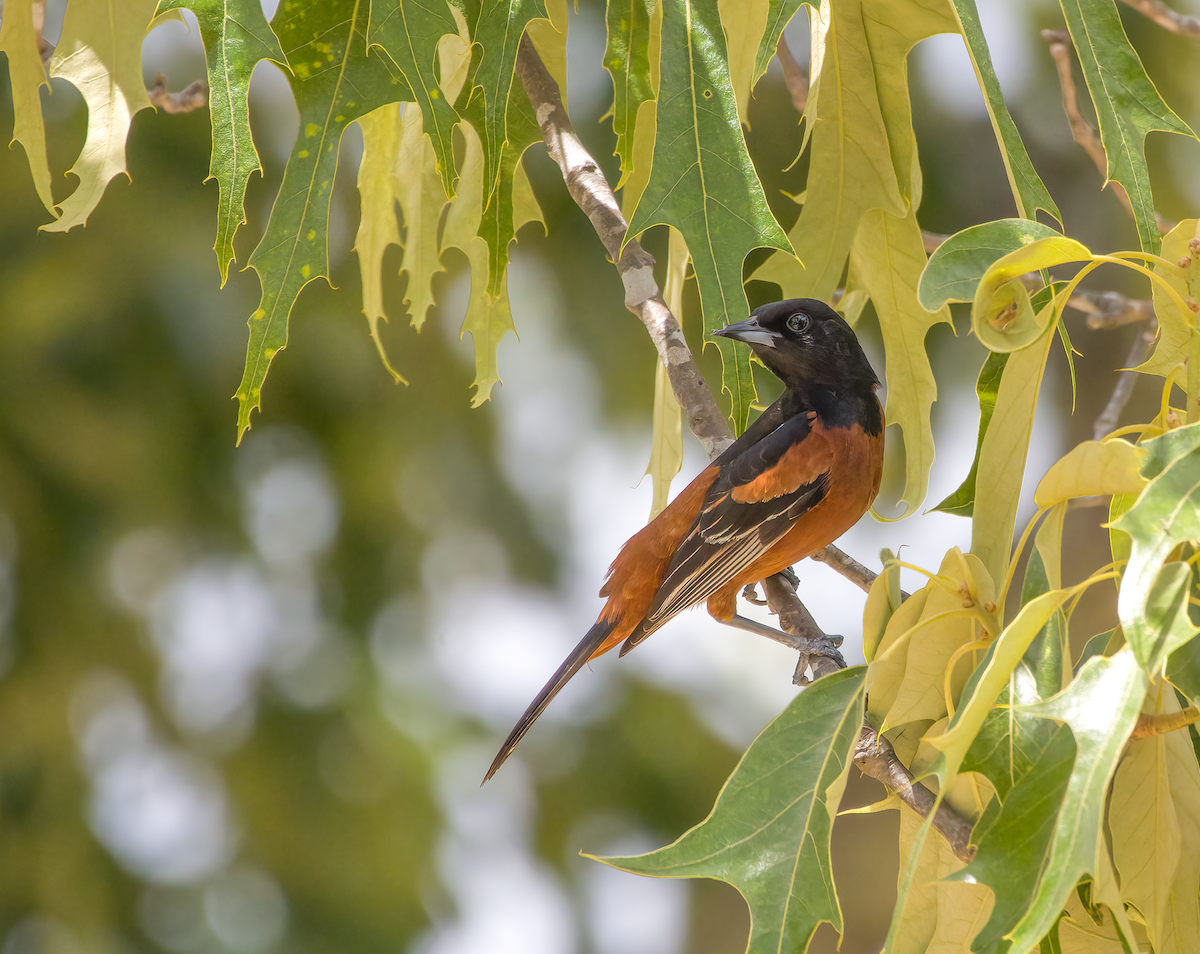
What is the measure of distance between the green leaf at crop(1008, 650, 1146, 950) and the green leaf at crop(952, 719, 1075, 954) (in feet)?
0.59

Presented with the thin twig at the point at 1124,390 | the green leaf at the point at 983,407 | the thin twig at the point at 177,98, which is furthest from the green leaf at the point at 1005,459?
the thin twig at the point at 177,98

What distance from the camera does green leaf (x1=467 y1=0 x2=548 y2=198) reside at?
214cm

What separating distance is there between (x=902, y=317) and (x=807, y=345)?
330 mm

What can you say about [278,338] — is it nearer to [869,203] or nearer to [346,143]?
[869,203]

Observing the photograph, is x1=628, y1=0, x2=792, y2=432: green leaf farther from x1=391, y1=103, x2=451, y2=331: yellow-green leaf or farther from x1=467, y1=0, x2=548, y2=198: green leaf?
x1=391, y1=103, x2=451, y2=331: yellow-green leaf

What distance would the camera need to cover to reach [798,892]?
64.4 inches

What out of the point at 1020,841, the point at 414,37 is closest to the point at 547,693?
the point at 1020,841

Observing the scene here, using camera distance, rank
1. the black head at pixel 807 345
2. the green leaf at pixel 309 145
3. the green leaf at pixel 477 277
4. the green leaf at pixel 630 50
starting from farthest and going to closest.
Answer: the green leaf at pixel 477 277
the black head at pixel 807 345
the green leaf at pixel 630 50
the green leaf at pixel 309 145

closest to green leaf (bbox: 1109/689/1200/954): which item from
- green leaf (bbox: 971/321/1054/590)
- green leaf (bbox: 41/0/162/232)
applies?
green leaf (bbox: 971/321/1054/590)

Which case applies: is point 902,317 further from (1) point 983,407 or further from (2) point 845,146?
(1) point 983,407

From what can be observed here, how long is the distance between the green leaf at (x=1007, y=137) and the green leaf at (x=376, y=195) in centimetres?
170

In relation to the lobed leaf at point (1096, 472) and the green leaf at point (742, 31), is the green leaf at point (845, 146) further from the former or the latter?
the lobed leaf at point (1096, 472)

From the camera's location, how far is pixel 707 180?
2070mm

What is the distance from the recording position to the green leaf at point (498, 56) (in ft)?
7.03
